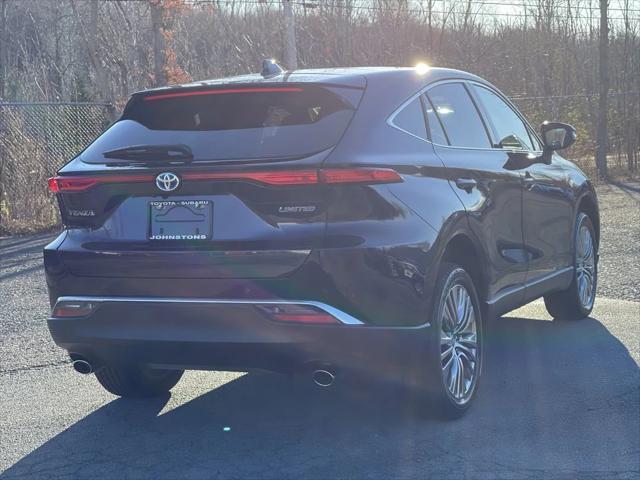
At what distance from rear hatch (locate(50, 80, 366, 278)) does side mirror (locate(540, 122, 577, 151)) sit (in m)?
2.46

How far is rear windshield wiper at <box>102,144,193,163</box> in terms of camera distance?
4.54m

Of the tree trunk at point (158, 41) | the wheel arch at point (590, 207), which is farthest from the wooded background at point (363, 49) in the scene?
the wheel arch at point (590, 207)

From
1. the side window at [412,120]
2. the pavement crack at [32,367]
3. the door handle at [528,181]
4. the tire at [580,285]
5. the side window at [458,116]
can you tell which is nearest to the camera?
the side window at [412,120]

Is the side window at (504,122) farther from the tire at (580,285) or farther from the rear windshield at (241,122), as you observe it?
the rear windshield at (241,122)

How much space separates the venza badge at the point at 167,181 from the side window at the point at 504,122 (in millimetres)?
2380

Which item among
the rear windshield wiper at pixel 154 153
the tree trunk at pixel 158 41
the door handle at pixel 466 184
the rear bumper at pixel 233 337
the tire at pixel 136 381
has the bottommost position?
the tire at pixel 136 381

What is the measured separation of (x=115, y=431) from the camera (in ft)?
16.6

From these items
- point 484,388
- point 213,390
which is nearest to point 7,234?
point 213,390

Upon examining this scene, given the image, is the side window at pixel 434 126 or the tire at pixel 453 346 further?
the side window at pixel 434 126

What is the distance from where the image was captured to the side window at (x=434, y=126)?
16.9 feet

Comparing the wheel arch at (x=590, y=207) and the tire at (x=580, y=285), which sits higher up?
the wheel arch at (x=590, y=207)

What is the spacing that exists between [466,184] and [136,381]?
2087 mm

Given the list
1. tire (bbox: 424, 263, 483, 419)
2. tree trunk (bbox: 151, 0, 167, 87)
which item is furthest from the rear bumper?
tree trunk (bbox: 151, 0, 167, 87)

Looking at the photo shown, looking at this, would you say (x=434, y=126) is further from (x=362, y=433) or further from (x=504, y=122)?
(x=362, y=433)
